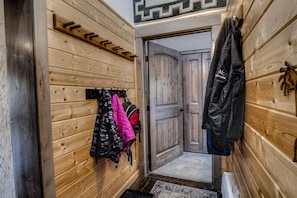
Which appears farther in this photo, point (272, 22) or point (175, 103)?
point (175, 103)

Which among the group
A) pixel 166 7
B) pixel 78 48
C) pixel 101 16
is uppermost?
pixel 166 7

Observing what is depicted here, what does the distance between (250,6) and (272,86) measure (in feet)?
1.89

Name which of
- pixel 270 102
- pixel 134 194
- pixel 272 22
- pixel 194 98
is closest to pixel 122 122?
pixel 134 194

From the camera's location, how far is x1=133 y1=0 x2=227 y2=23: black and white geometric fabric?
7.10 ft

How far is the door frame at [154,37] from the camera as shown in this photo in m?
2.12

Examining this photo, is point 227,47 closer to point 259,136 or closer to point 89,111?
point 259,136

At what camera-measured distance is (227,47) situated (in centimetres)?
119

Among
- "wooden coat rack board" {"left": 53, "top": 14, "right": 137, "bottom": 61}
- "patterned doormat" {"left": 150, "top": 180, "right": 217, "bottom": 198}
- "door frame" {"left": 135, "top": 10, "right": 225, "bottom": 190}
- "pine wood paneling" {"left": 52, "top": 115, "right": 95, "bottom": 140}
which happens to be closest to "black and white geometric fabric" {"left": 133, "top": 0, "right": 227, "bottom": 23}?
"door frame" {"left": 135, "top": 10, "right": 225, "bottom": 190}

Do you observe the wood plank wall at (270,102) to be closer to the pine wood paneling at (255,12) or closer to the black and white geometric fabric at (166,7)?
the pine wood paneling at (255,12)

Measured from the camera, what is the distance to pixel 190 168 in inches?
111

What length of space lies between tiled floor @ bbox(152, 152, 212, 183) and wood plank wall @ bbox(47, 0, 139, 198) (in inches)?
38.0

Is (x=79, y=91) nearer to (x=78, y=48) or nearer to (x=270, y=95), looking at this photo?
(x=78, y=48)

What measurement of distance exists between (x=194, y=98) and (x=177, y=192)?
1.91 metres

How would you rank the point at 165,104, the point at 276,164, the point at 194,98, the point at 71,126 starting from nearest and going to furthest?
the point at 276,164, the point at 71,126, the point at 165,104, the point at 194,98
